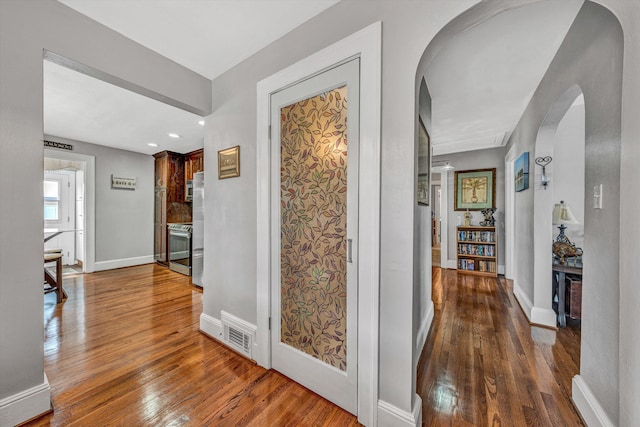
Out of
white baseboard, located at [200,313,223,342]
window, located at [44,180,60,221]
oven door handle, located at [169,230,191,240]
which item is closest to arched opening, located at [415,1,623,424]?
white baseboard, located at [200,313,223,342]

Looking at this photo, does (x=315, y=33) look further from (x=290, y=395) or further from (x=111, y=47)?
(x=290, y=395)

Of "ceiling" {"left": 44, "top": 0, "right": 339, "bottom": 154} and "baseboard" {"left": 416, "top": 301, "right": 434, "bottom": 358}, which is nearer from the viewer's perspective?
"ceiling" {"left": 44, "top": 0, "right": 339, "bottom": 154}

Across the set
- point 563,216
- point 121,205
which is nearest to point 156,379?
point 563,216

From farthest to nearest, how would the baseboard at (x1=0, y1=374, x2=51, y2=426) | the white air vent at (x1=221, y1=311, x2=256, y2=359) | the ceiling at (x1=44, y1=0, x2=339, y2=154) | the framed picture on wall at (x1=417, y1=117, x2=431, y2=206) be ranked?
the white air vent at (x1=221, y1=311, x2=256, y2=359), the framed picture on wall at (x1=417, y1=117, x2=431, y2=206), the ceiling at (x1=44, y1=0, x2=339, y2=154), the baseboard at (x1=0, y1=374, x2=51, y2=426)

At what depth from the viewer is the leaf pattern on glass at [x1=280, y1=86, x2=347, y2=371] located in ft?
4.95

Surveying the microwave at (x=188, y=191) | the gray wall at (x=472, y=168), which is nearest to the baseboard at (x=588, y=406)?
the gray wall at (x=472, y=168)

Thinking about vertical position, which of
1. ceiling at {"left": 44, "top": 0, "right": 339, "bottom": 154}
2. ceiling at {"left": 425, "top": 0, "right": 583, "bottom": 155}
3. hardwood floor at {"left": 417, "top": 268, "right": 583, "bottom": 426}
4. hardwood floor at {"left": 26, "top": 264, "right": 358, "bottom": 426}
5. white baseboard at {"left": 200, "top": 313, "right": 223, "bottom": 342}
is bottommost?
hardwood floor at {"left": 26, "top": 264, "right": 358, "bottom": 426}

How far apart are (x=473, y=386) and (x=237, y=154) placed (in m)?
2.45

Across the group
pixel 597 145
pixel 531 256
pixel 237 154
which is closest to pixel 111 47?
pixel 237 154

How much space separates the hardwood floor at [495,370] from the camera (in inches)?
57.1

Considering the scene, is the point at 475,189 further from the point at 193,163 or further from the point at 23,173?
the point at 23,173

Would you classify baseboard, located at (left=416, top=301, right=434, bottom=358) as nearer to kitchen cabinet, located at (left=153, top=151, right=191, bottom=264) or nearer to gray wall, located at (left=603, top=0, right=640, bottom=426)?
gray wall, located at (left=603, top=0, right=640, bottom=426)

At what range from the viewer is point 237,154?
6.86ft

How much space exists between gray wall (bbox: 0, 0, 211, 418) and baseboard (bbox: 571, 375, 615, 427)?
3020mm
